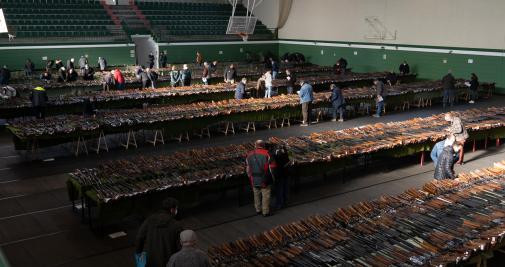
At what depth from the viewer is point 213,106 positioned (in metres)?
18.0

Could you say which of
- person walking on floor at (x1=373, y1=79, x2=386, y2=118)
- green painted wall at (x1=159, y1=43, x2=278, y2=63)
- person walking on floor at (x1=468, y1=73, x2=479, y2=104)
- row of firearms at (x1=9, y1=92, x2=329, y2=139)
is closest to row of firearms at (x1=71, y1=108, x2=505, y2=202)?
row of firearms at (x1=9, y1=92, x2=329, y2=139)

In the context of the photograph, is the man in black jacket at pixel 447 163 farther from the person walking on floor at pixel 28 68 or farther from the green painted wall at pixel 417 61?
the person walking on floor at pixel 28 68

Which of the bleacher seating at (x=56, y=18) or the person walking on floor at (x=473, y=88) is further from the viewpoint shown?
the bleacher seating at (x=56, y=18)

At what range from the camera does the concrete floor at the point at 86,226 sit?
8.76m

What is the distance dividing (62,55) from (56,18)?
3.62 metres

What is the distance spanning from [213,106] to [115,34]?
22242 mm

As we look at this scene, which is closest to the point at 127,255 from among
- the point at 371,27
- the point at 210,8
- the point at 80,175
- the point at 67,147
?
the point at 80,175

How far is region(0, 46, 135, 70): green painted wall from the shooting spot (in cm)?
3259

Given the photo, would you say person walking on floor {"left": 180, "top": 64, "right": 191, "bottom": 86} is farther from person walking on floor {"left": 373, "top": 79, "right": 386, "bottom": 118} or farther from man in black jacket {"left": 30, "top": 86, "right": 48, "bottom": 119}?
person walking on floor {"left": 373, "top": 79, "right": 386, "bottom": 118}

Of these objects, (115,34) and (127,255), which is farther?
(115,34)

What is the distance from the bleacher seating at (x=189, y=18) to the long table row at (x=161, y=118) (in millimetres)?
22544

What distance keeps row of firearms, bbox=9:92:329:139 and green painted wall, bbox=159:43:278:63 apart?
70.9ft

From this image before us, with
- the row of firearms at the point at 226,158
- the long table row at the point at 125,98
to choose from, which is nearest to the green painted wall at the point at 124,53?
the long table row at the point at 125,98

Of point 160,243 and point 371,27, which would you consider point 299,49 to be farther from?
point 160,243
